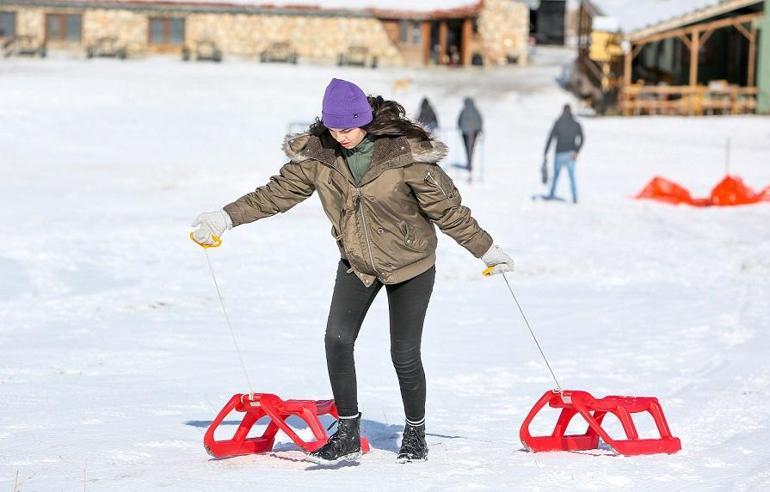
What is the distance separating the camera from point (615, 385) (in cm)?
745

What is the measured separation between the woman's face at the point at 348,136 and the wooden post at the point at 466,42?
40.7 meters

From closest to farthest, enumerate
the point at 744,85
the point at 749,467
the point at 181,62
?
the point at 749,467 → the point at 744,85 → the point at 181,62

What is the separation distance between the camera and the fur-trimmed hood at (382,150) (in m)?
4.73

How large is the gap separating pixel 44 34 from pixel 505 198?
28.6m

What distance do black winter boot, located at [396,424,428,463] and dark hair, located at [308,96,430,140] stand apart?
118 centimetres

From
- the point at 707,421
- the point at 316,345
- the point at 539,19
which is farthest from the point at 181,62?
the point at 707,421

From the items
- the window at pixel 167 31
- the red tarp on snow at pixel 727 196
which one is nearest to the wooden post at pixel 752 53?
the red tarp on snow at pixel 727 196

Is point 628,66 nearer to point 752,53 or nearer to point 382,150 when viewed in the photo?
point 752,53

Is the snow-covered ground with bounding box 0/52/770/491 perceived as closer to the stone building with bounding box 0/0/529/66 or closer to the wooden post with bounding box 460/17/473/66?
the stone building with bounding box 0/0/529/66

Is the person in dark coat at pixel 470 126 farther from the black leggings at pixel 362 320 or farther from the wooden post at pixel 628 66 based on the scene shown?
the black leggings at pixel 362 320

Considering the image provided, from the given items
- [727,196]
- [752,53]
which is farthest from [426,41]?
[727,196]

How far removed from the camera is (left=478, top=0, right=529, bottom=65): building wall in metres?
48.2

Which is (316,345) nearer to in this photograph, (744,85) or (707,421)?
(707,421)

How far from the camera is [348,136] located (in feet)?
15.4
